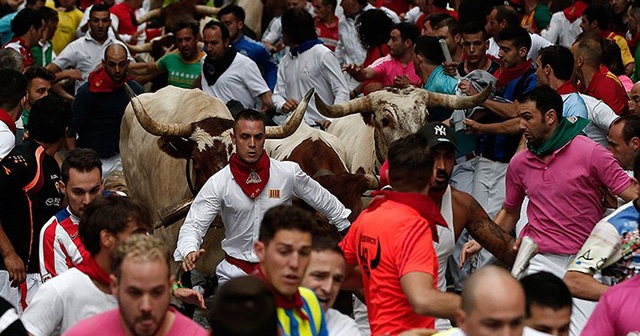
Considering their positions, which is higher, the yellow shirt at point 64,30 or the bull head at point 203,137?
the bull head at point 203,137

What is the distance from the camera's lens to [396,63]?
14.6 meters

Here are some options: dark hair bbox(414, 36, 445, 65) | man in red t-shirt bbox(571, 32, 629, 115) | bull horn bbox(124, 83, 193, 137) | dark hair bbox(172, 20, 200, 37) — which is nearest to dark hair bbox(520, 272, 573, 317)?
bull horn bbox(124, 83, 193, 137)

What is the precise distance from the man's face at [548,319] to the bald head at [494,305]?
855 millimetres

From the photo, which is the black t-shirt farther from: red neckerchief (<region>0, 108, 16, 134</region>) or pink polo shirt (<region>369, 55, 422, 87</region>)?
pink polo shirt (<region>369, 55, 422, 87</region>)

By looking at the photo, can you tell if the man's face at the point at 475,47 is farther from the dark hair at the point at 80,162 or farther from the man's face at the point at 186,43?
the dark hair at the point at 80,162

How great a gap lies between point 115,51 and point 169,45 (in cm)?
383

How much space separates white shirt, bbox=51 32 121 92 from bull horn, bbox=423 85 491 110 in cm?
572

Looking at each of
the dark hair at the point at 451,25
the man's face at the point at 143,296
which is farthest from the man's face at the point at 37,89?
the man's face at the point at 143,296

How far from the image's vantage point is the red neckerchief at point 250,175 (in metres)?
10.1

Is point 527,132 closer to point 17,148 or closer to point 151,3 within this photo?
point 17,148

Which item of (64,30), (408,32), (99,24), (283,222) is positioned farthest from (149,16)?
(283,222)

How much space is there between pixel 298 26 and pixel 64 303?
Result: 804 centimetres

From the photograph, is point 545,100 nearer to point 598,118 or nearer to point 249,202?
point 249,202

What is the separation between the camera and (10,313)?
20.4ft
